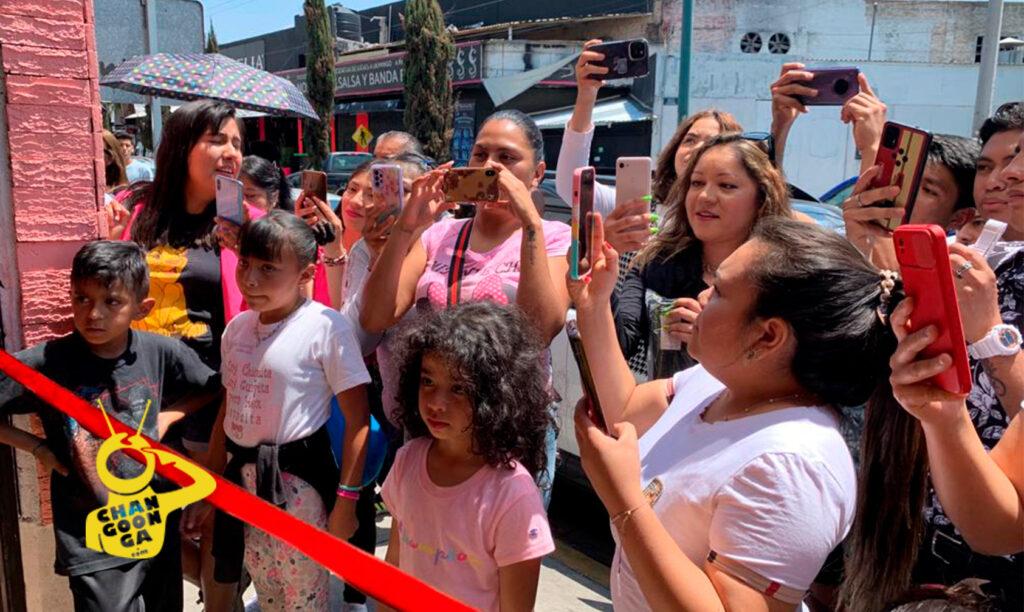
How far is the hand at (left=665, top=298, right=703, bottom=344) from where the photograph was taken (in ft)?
6.85

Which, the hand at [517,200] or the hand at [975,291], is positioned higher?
the hand at [517,200]

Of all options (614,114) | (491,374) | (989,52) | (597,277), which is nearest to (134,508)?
(491,374)

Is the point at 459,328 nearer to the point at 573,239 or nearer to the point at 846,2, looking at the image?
the point at 573,239

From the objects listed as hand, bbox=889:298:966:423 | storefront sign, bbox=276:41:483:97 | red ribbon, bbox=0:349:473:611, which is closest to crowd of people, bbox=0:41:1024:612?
hand, bbox=889:298:966:423

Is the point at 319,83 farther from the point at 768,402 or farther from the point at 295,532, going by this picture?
the point at 768,402

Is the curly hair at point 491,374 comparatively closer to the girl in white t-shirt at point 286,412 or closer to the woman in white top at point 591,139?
the girl in white t-shirt at point 286,412

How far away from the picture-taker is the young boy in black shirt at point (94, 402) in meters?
2.30

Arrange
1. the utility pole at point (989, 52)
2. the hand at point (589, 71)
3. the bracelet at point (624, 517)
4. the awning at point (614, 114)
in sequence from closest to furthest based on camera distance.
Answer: the bracelet at point (624, 517)
the hand at point (589, 71)
the utility pole at point (989, 52)
the awning at point (614, 114)

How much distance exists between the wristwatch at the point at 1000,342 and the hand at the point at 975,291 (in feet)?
0.04

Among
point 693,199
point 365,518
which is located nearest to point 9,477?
point 365,518

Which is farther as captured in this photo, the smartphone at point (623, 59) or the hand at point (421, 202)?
the smartphone at point (623, 59)

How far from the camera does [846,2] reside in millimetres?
23031

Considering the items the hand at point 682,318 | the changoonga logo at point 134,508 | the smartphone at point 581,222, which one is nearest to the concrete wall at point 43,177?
the changoonga logo at point 134,508

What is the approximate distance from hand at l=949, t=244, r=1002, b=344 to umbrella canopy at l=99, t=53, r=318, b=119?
385 centimetres
